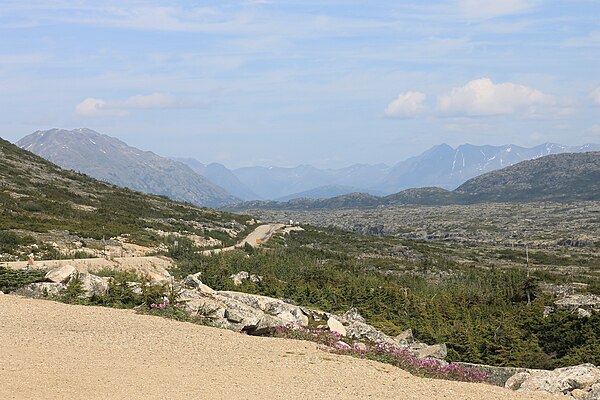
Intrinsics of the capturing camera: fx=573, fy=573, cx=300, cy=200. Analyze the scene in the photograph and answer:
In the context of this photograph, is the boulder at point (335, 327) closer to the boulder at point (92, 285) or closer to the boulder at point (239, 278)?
the boulder at point (92, 285)

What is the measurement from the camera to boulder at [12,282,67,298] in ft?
86.6

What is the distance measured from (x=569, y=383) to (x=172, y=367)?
1316cm

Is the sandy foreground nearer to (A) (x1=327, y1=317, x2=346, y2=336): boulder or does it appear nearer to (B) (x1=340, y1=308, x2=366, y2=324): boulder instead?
(A) (x1=327, y1=317, x2=346, y2=336): boulder

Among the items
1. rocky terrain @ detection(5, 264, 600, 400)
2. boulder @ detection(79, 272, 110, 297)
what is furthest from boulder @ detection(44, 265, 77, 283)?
boulder @ detection(79, 272, 110, 297)

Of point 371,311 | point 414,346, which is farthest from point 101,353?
point 371,311

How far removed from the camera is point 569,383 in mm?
19344

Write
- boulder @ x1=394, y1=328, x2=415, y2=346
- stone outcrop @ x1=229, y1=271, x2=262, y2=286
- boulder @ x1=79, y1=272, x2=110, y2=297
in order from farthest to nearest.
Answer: stone outcrop @ x1=229, y1=271, x2=262, y2=286 < boulder @ x1=394, y1=328, x2=415, y2=346 < boulder @ x1=79, y1=272, x2=110, y2=297

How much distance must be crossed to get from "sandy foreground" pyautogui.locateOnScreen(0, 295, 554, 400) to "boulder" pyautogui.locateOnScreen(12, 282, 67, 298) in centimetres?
339

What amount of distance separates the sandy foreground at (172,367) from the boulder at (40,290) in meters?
3.39

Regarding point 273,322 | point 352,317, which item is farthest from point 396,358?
point 352,317

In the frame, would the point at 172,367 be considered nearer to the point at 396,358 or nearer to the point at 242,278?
the point at 396,358

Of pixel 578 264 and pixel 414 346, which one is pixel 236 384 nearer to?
pixel 414 346

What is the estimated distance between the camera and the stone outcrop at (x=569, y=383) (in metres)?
18.5

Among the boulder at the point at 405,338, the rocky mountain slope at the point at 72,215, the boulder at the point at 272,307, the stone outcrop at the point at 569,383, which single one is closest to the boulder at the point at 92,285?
the boulder at the point at 272,307
